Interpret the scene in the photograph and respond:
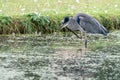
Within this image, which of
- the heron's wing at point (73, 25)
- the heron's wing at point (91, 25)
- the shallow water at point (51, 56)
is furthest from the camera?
the heron's wing at point (91, 25)

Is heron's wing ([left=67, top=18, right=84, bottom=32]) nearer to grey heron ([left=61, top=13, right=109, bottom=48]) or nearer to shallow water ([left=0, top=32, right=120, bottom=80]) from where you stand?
grey heron ([left=61, top=13, right=109, bottom=48])

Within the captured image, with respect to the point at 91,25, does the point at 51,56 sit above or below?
above

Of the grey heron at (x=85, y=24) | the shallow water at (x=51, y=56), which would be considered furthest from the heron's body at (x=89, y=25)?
the shallow water at (x=51, y=56)

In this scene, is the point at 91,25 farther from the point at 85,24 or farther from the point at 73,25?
the point at 73,25

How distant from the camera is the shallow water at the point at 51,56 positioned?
25.9 ft

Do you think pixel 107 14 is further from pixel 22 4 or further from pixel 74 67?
pixel 74 67

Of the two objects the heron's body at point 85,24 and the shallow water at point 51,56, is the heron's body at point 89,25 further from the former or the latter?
the shallow water at point 51,56

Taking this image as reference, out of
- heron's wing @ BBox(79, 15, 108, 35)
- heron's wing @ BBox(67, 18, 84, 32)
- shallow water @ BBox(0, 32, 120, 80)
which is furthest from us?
heron's wing @ BBox(79, 15, 108, 35)

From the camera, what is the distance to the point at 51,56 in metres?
9.41

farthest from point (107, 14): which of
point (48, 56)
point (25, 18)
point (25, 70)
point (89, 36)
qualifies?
point (25, 70)

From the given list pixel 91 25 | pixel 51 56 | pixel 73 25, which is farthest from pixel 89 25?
pixel 51 56

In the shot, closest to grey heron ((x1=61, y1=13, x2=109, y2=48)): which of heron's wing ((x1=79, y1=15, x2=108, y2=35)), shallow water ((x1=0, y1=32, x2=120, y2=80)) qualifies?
heron's wing ((x1=79, y1=15, x2=108, y2=35))

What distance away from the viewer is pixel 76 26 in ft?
37.6

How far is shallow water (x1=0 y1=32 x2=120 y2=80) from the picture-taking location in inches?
311
